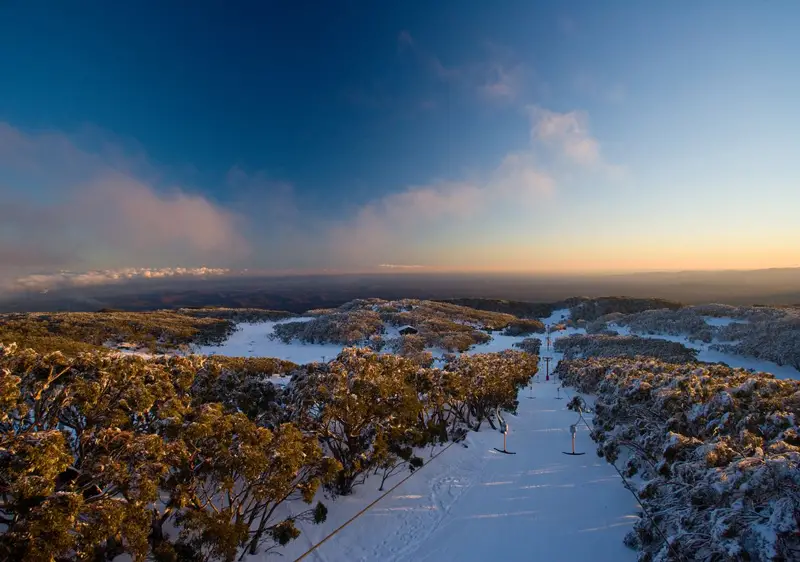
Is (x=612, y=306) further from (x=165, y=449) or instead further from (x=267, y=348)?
(x=165, y=449)

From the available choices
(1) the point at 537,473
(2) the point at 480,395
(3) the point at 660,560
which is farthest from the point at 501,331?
(3) the point at 660,560

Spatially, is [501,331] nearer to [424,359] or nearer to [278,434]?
[424,359]

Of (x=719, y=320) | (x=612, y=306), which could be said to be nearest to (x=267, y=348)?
(x=719, y=320)

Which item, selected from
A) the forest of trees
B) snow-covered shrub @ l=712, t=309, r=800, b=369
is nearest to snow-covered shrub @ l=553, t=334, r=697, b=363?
snow-covered shrub @ l=712, t=309, r=800, b=369

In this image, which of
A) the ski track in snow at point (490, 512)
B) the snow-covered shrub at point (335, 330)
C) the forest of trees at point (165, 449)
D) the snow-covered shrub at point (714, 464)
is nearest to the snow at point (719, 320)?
the ski track in snow at point (490, 512)

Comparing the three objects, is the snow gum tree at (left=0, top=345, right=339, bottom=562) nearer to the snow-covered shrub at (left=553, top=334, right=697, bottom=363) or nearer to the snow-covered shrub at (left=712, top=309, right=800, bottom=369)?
the snow-covered shrub at (left=553, top=334, right=697, bottom=363)

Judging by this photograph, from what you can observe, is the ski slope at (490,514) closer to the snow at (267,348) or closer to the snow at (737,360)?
the snow at (737,360)
